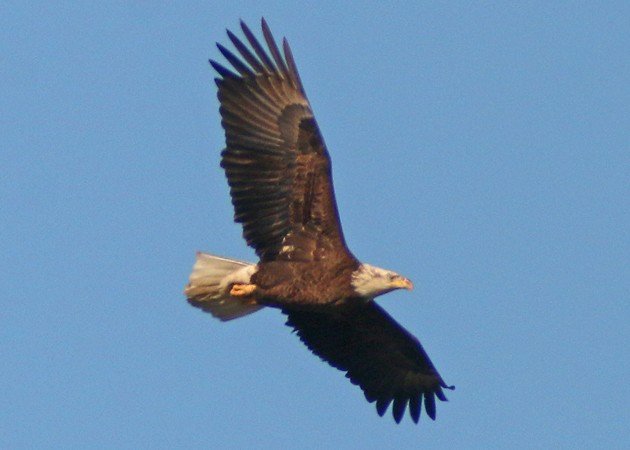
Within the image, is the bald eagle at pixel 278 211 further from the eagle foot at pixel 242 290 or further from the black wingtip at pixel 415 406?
the black wingtip at pixel 415 406

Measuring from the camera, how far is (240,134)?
15.1 meters

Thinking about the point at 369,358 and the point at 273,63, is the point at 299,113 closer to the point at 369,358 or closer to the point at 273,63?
the point at 273,63

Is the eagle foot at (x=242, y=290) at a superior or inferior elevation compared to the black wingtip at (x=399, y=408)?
superior

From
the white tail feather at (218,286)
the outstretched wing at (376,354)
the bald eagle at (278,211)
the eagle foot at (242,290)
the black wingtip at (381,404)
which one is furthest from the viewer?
the black wingtip at (381,404)

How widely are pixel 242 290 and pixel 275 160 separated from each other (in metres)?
1.16

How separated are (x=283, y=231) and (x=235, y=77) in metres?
1.40

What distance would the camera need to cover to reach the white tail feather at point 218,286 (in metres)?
15.3

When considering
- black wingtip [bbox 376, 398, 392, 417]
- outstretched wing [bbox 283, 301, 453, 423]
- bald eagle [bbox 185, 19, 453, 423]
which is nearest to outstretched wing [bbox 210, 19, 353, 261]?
bald eagle [bbox 185, 19, 453, 423]

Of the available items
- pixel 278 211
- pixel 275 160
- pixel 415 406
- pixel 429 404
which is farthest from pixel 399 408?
pixel 275 160

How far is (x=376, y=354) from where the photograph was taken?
16.2 m

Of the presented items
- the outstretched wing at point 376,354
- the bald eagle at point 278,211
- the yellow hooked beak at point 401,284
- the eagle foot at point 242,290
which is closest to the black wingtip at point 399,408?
the outstretched wing at point 376,354

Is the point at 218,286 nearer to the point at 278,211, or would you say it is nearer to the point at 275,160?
the point at 278,211

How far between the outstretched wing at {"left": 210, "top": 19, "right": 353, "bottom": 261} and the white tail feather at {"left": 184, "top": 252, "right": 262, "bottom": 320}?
1.10ft

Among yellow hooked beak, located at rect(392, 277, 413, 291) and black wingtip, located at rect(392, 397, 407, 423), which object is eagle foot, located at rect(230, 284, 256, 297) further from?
black wingtip, located at rect(392, 397, 407, 423)
